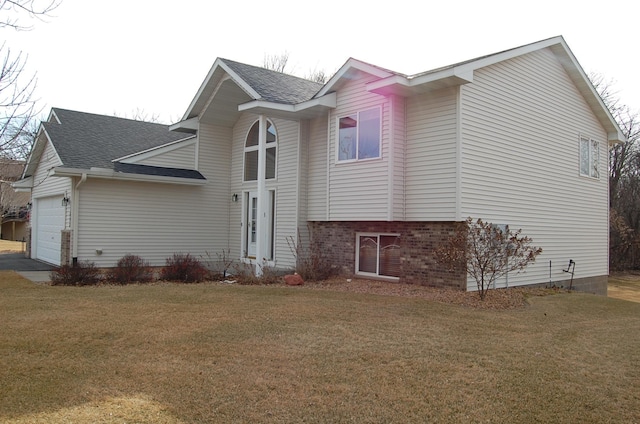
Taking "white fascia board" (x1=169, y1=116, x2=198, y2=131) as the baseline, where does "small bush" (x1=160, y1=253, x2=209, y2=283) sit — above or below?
below

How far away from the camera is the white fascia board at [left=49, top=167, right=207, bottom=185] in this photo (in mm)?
Result: 13891

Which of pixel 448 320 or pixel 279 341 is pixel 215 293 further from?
pixel 448 320

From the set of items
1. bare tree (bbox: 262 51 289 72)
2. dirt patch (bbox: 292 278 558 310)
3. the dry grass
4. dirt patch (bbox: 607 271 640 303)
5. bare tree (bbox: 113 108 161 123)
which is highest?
bare tree (bbox: 262 51 289 72)

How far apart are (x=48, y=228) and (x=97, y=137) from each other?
3771 mm

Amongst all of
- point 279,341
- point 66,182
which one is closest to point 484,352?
point 279,341

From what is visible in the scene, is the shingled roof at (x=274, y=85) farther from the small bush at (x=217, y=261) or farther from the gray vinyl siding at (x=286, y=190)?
the small bush at (x=217, y=261)

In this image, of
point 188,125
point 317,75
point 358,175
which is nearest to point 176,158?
point 188,125

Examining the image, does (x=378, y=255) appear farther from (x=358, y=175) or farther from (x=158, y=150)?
(x=158, y=150)

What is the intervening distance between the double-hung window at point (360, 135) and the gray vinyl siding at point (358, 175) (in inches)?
5.6

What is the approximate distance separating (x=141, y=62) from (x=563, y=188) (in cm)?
1312

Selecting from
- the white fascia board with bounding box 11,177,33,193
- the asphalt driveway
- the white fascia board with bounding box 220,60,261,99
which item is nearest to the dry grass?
the white fascia board with bounding box 220,60,261,99

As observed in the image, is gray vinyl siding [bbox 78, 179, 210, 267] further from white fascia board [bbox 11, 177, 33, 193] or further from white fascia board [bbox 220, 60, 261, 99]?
white fascia board [bbox 11, 177, 33, 193]

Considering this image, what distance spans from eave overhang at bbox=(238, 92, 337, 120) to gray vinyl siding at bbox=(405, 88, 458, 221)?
90.0 inches

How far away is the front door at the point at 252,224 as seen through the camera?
16.6 metres
